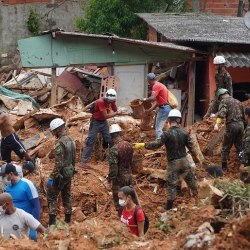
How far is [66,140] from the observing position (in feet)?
36.9

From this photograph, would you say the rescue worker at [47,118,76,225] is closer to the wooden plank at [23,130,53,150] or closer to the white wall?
the wooden plank at [23,130,53,150]

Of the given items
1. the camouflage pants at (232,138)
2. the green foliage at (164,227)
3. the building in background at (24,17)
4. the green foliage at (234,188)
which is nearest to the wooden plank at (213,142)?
the camouflage pants at (232,138)

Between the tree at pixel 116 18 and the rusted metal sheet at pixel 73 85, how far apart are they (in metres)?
3.74

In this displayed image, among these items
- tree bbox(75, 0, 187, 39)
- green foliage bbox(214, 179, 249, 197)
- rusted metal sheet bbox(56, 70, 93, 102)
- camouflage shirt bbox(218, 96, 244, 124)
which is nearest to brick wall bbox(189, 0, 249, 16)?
tree bbox(75, 0, 187, 39)

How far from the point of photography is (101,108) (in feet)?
46.7

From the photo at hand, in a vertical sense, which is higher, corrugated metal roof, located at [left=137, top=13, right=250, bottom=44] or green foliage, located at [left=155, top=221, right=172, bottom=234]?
corrugated metal roof, located at [left=137, top=13, right=250, bottom=44]

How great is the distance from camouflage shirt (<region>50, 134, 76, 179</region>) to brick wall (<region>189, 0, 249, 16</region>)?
19.4 meters

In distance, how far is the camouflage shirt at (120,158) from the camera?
11273mm

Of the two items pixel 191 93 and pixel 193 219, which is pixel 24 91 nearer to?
pixel 191 93

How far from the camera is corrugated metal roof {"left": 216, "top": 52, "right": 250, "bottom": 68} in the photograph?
1890 centimetres

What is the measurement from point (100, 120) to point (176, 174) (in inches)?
126

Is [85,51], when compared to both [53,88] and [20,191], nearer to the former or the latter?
[53,88]

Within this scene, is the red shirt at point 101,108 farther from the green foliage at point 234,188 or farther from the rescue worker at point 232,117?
the green foliage at point 234,188

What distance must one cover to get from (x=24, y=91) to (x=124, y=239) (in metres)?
15.7
